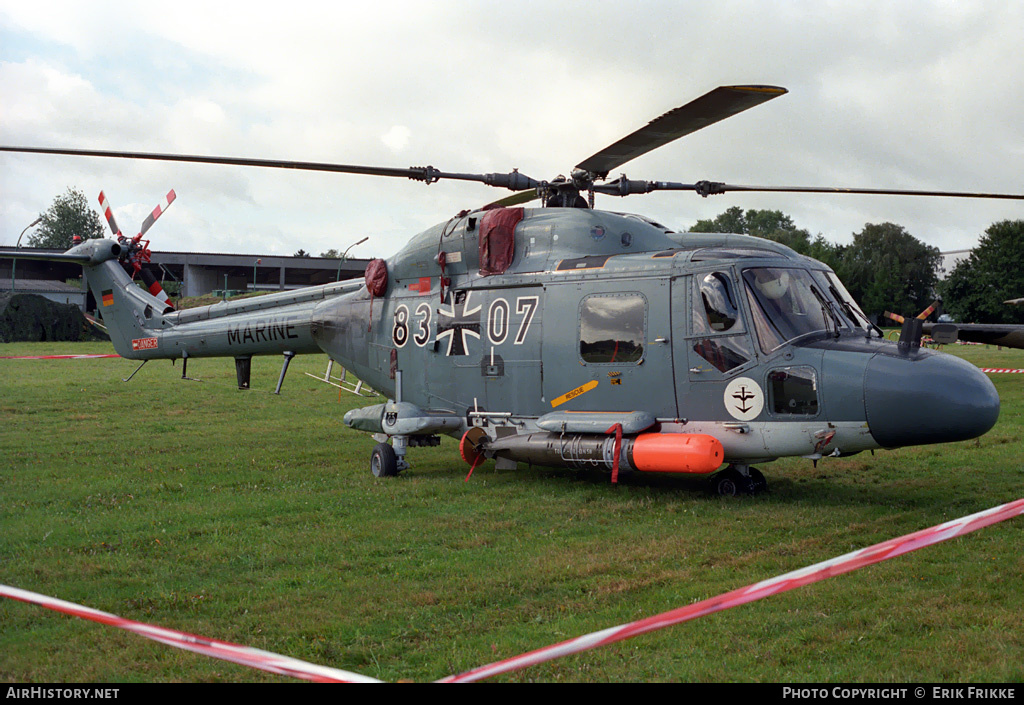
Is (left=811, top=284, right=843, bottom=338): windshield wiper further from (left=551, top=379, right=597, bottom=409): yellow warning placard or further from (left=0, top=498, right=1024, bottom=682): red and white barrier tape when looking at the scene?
(left=0, top=498, right=1024, bottom=682): red and white barrier tape

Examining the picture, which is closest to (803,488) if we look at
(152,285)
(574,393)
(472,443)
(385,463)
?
(574,393)

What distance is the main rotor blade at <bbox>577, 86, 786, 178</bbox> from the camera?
801 centimetres

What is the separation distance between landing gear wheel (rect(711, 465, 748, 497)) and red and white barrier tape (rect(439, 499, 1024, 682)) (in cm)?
434

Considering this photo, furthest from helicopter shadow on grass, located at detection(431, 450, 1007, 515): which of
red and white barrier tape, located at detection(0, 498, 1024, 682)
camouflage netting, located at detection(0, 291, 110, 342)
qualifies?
camouflage netting, located at detection(0, 291, 110, 342)

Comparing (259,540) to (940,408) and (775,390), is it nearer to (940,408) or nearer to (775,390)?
(775,390)

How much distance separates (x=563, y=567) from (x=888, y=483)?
5.94 m

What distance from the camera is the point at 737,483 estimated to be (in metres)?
10.3

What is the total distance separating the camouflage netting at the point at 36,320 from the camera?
5050cm

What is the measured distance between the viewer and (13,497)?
10.2 m

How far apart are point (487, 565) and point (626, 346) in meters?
3.82

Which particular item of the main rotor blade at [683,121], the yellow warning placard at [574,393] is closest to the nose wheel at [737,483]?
the yellow warning placard at [574,393]

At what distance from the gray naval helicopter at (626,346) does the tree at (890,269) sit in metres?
51.3

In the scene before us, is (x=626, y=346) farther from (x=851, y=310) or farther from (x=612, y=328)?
(x=851, y=310)

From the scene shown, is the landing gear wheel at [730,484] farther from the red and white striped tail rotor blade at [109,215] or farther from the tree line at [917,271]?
the tree line at [917,271]
